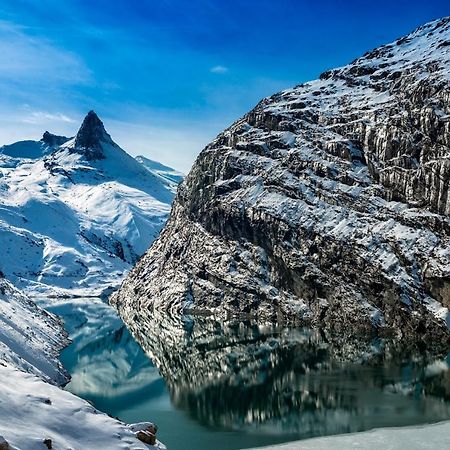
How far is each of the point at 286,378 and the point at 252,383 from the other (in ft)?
19.7

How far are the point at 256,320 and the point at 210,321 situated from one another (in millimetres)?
12779

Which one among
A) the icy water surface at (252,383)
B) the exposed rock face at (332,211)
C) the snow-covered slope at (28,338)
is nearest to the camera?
the icy water surface at (252,383)

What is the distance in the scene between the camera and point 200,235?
185 metres

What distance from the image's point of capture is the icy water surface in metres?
61.4

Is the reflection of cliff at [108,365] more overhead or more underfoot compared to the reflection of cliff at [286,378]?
more underfoot

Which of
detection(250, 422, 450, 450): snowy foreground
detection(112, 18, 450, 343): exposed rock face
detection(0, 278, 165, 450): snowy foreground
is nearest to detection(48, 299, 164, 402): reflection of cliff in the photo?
detection(112, 18, 450, 343): exposed rock face

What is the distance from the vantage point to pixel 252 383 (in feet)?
279

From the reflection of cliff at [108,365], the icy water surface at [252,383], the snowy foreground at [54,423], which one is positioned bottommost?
the reflection of cliff at [108,365]

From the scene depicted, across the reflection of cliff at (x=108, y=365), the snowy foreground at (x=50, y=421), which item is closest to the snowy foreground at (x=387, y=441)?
the snowy foreground at (x=50, y=421)

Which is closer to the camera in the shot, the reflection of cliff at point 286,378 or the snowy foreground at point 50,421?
the snowy foreground at point 50,421

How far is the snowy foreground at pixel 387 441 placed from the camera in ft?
168

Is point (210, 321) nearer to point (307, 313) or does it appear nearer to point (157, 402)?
point (307, 313)

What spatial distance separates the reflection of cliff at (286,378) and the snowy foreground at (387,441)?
10.5 ft

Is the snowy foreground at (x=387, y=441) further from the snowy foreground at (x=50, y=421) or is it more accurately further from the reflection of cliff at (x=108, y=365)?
the reflection of cliff at (x=108, y=365)
